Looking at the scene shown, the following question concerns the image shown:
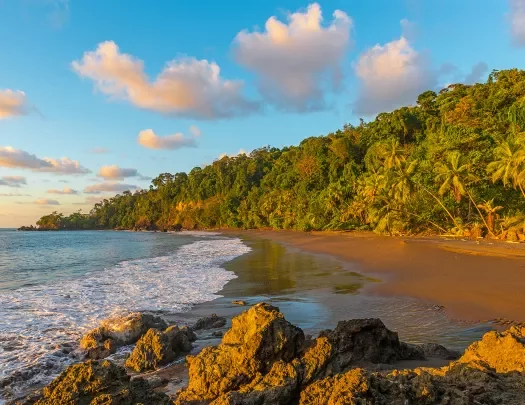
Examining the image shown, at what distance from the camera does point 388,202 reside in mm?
38938

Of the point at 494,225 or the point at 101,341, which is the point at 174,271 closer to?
the point at 101,341

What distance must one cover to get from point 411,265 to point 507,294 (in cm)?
689

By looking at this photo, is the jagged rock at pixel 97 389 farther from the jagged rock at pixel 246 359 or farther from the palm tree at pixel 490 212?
the palm tree at pixel 490 212

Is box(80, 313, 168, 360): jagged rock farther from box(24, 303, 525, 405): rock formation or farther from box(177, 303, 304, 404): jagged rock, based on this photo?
box(177, 303, 304, 404): jagged rock

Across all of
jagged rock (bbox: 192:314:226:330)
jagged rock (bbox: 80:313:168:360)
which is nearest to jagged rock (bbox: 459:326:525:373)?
jagged rock (bbox: 192:314:226:330)

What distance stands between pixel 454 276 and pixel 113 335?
11949mm

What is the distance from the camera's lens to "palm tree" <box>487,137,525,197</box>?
2603cm

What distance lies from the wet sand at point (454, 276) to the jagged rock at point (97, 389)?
7.56 meters

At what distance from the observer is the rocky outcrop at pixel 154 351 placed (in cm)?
636

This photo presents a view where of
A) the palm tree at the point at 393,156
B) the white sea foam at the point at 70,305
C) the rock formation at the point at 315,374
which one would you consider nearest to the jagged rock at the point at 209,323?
the white sea foam at the point at 70,305

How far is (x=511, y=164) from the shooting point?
27156 millimetres

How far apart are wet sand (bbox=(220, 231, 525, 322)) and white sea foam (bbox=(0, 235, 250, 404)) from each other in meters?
6.53

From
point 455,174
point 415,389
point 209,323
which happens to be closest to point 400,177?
point 455,174

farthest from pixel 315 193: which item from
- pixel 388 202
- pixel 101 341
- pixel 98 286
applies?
pixel 101 341
